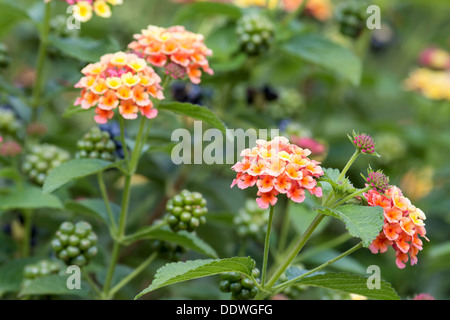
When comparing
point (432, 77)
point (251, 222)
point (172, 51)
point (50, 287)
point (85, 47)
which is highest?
point (432, 77)

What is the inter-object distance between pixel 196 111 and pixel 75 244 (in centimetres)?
30

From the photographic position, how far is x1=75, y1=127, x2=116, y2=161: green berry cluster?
1028 millimetres

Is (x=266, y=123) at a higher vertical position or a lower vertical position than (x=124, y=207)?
higher

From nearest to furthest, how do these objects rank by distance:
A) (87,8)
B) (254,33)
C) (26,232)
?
(87,8) < (26,232) < (254,33)

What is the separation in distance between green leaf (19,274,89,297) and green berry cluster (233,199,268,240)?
1.13 ft

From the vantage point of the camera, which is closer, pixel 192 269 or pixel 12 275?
pixel 192 269

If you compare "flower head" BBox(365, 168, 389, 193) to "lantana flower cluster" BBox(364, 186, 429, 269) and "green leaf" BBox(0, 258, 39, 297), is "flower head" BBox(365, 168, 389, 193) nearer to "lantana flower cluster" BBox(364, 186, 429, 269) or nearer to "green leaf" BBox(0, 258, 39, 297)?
"lantana flower cluster" BBox(364, 186, 429, 269)

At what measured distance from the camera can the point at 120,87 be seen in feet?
2.84

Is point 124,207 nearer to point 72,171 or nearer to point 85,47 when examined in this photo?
point 72,171

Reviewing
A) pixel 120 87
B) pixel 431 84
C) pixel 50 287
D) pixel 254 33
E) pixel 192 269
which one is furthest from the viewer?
pixel 431 84

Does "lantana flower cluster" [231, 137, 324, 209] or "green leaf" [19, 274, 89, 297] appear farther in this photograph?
"green leaf" [19, 274, 89, 297]

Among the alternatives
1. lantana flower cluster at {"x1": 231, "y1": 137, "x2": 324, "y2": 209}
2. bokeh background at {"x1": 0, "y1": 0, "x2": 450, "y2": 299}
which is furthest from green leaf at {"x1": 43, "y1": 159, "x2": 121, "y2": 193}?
lantana flower cluster at {"x1": 231, "y1": 137, "x2": 324, "y2": 209}

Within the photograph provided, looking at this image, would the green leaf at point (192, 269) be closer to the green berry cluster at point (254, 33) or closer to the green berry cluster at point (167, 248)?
the green berry cluster at point (167, 248)

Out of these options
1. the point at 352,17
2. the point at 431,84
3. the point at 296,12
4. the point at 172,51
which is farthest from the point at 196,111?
the point at 431,84
